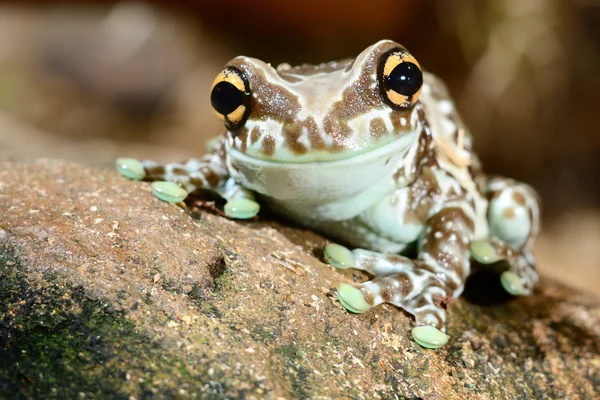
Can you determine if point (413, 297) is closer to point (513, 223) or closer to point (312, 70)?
point (513, 223)

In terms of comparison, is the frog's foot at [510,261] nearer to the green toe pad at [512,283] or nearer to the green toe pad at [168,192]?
the green toe pad at [512,283]

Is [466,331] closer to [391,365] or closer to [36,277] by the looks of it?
[391,365]

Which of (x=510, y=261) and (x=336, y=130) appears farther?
(x=510, y=261)

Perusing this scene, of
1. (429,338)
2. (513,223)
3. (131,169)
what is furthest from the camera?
(513,223)

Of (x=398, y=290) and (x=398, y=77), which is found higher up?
(x=398, y=77)

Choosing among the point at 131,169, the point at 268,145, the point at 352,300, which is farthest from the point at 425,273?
the point at 131,169

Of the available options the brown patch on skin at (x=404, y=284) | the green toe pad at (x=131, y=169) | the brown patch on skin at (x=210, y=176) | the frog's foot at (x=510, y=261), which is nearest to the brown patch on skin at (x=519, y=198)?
the frog's foot at (x=510, y=261)
